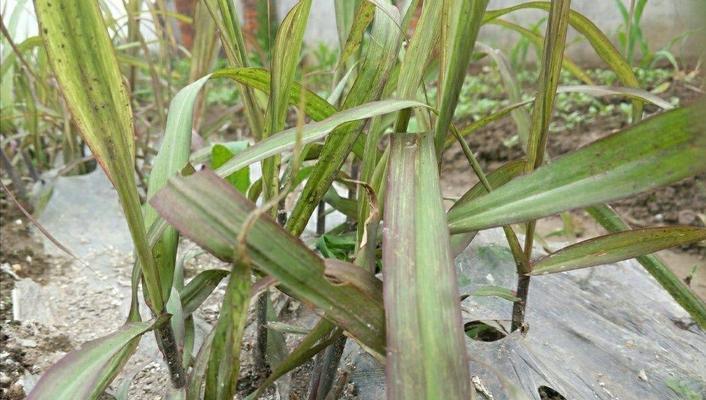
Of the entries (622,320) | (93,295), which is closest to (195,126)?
(93,295)

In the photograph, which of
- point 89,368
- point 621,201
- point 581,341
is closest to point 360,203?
point 89,368

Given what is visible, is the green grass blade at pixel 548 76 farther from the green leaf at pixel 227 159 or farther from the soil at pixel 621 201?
the soil at pixel 621 201

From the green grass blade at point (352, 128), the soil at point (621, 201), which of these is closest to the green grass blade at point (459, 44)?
the green grass blade at point (352, 128)

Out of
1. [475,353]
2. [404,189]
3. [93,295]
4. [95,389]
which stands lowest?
[93,295]

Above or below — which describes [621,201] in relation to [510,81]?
below

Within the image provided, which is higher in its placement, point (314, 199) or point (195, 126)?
point (314, 199)

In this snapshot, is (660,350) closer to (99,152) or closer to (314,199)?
(314,199)

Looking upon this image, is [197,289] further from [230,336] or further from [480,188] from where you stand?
[480,188]
